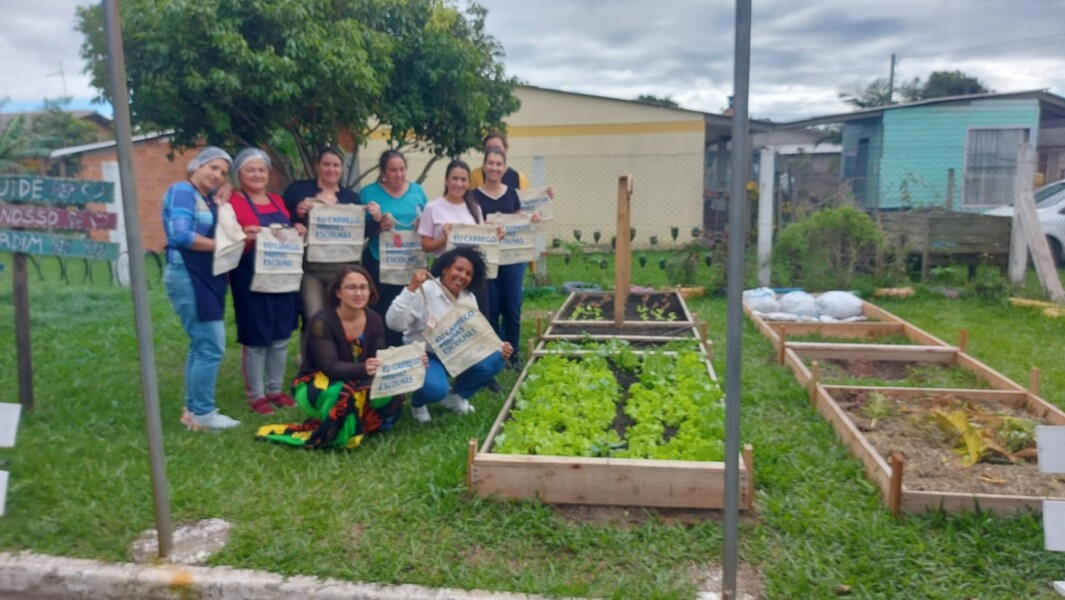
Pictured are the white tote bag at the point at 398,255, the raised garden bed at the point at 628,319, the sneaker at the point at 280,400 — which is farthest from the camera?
the raised garden bed at the point at 628,319

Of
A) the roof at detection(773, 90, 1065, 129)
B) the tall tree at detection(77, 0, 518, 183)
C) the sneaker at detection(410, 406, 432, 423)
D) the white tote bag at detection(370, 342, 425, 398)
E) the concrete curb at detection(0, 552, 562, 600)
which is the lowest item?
the concrete curb at detection(0, 552, 562, 600)


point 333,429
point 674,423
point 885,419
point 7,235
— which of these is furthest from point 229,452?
point 885,419

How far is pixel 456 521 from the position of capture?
3.75 metres

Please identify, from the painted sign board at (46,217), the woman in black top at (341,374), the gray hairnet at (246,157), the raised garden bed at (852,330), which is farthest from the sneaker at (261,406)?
the raised garden bed at (852,330)

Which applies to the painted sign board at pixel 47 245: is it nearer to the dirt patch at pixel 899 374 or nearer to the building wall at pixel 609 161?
the dirt patch at pixel 899 374

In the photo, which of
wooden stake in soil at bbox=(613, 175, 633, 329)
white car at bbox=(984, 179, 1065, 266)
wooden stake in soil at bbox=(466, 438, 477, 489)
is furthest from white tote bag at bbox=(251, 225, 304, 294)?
white car at bbox=(984, 179, 1065, 266)

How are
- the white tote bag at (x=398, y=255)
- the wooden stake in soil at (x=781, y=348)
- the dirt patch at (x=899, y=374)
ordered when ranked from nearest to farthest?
the white tote bag at (x=398, y=255) < the dirt patch at (x=899, y=374) < the wooden stake in soil at (x=781, y=348)

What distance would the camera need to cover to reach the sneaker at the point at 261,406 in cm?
535

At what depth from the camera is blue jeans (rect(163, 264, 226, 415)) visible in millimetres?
4773

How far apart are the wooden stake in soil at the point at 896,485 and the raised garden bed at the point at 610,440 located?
644 millimetres

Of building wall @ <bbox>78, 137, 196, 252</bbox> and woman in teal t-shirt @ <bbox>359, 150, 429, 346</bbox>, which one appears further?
building wall @ <bbox>78, 137, 196, 252</bbox>

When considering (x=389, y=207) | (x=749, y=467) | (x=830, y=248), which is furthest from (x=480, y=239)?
(x=830, y=248)

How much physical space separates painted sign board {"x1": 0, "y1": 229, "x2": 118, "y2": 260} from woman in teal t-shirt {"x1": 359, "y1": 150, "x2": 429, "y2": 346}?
1.71 meters

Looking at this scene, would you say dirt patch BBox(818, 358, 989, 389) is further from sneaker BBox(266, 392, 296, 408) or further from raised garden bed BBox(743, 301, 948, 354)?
sneaker BBox(266, 392, 296, 408)
